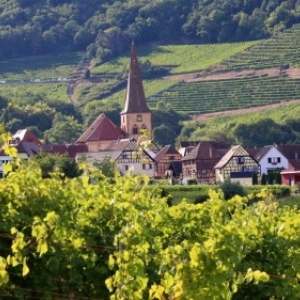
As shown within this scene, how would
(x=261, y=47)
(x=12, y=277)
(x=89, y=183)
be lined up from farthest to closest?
1. (x=261, y=47)
2. (x=89, y=183)
3. (x=12, y=277)

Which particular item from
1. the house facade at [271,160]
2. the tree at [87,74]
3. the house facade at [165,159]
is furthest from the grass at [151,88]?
the house facade at [271,160]

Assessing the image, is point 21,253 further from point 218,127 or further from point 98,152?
point 218,127

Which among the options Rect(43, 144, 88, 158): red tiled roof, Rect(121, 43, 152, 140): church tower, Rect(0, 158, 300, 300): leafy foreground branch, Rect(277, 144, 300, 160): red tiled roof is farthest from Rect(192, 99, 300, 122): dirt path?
Rect(0, 158, 300, 300): leafy foreground branch

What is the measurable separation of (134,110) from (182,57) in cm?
5602

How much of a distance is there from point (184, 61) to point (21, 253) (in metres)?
154

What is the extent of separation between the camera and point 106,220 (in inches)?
726

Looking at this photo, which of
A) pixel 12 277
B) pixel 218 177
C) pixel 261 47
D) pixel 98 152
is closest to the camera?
pixel 12 277

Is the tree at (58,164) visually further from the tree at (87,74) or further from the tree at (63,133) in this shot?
the tree at (87,74)

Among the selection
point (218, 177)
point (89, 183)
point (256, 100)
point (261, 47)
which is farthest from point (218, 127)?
point (89, 183)

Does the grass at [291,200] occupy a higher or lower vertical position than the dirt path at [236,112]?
lower

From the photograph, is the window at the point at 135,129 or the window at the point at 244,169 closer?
the window at the point at 244,169

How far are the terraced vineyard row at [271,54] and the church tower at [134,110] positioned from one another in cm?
3105

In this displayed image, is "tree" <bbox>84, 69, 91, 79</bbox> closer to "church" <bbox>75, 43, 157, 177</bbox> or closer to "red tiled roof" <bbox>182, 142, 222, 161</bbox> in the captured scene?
"church" <bbox>75, 43, 157, 177</bbox>

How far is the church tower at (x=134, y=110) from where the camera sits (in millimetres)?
114644
